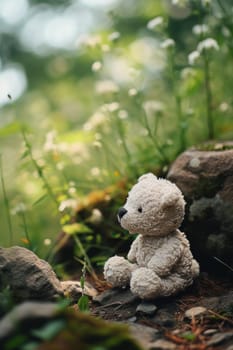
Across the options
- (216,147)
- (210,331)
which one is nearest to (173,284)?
(210,331)

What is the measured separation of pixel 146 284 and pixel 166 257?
21 cm

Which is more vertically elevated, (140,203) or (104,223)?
(140,203)

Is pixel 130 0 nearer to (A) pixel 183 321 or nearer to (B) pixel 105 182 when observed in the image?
(B) pixel 105 182

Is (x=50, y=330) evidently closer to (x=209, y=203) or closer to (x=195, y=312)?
(x=195, y=312)

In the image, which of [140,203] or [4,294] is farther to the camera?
[140,203]

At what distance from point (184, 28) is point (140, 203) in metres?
6.01

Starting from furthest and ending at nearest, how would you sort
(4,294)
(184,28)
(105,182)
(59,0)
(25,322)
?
(59,0) → (184,28) → (105,182) → (4,294) → (25,322)

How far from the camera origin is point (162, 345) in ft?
7.61

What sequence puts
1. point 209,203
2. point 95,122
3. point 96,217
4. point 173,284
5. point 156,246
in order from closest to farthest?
1. point 173,284
2. point 156,246
3. point 209,203
4. point 96,217
5. point 95,122

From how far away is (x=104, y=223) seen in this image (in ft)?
13.1

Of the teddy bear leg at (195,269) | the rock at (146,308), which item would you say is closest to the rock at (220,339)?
the rock at (146,308)

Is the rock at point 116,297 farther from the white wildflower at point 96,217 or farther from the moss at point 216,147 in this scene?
the moss at point 216,147

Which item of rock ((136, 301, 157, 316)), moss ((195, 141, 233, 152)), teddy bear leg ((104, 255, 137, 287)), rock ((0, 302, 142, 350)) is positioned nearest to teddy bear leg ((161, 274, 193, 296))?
rock ((136, 301, 157, 316))

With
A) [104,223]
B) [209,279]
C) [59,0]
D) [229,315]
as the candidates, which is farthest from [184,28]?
[229,315]
